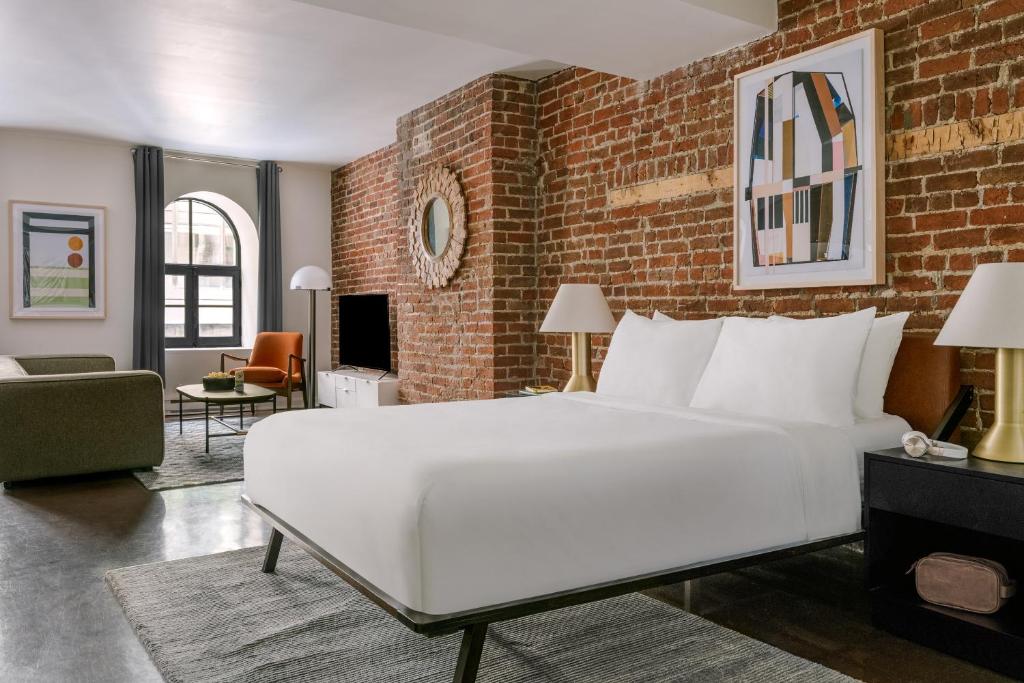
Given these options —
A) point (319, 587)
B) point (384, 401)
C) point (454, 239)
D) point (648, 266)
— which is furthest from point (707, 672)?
point (384, 401)

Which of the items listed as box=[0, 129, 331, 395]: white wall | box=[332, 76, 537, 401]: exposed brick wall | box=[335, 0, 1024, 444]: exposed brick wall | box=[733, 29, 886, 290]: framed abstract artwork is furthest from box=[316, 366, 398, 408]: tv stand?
box=[733, 29, 886, 290]: framed abstract artwork

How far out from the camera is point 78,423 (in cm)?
472

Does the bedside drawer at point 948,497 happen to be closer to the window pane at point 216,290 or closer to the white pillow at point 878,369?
the white pillow at point 878,369

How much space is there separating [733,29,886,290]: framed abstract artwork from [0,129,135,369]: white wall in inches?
254

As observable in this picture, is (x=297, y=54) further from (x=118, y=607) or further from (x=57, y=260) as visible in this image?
(x=57, y=260)

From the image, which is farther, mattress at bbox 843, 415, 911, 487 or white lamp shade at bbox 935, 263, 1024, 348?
mattress at bbox 843, 415, 911, 487

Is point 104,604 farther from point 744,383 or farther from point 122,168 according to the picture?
point 122,168

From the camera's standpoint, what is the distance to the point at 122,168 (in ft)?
25.4

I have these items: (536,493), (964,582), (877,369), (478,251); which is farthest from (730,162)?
(536,493)

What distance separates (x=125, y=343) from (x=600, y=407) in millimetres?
6271

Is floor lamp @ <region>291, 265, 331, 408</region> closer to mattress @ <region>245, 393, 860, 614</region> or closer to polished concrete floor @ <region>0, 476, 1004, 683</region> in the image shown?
polished concrete floor @ <region>0, 476, 1004, 683</region>

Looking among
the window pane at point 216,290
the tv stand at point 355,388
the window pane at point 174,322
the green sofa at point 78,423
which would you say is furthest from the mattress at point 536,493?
the window pane at point 216,290

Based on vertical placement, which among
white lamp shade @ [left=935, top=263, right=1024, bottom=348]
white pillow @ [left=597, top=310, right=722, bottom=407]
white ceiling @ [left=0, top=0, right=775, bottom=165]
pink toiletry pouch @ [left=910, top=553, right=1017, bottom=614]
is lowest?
pink toiletry pouch @ [left=910, top=553, right=1017, bottom=614]

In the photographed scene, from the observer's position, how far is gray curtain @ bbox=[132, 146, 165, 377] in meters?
7.73
